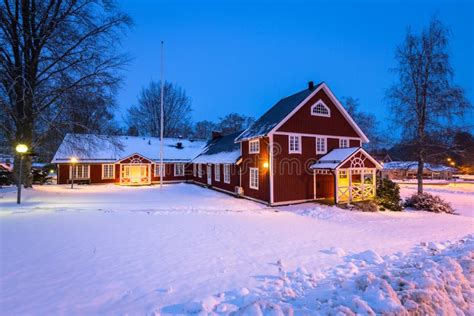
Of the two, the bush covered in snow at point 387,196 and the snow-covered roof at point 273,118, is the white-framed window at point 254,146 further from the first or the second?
the bush covered in snow at point 387,196

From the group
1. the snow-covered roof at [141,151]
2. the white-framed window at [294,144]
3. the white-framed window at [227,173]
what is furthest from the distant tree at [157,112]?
the white-framed window at [294,144]

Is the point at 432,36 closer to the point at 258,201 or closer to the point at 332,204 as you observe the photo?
the point at 332,204

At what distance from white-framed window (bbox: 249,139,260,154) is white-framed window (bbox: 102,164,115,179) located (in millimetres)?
16144

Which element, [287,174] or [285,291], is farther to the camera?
[287,174]

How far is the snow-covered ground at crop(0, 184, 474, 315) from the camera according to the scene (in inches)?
140

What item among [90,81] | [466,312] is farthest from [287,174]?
[90,81]

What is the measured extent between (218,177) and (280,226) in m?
12.9

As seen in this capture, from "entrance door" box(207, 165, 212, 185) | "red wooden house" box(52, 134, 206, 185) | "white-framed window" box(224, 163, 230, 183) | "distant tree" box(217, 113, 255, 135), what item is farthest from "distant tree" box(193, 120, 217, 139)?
"white-framed window" box(224, 163, 230, 183)

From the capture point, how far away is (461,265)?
187 inches

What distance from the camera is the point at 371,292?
3588 millimetres

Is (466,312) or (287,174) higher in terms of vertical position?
(287,174)

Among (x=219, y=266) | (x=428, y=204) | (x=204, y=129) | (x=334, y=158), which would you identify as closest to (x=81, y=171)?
(x=334, y=158)

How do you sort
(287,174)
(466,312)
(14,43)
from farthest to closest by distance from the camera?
(287,174) < (14,43) < (466,312)

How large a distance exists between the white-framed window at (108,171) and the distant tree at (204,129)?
27010 millimetres
